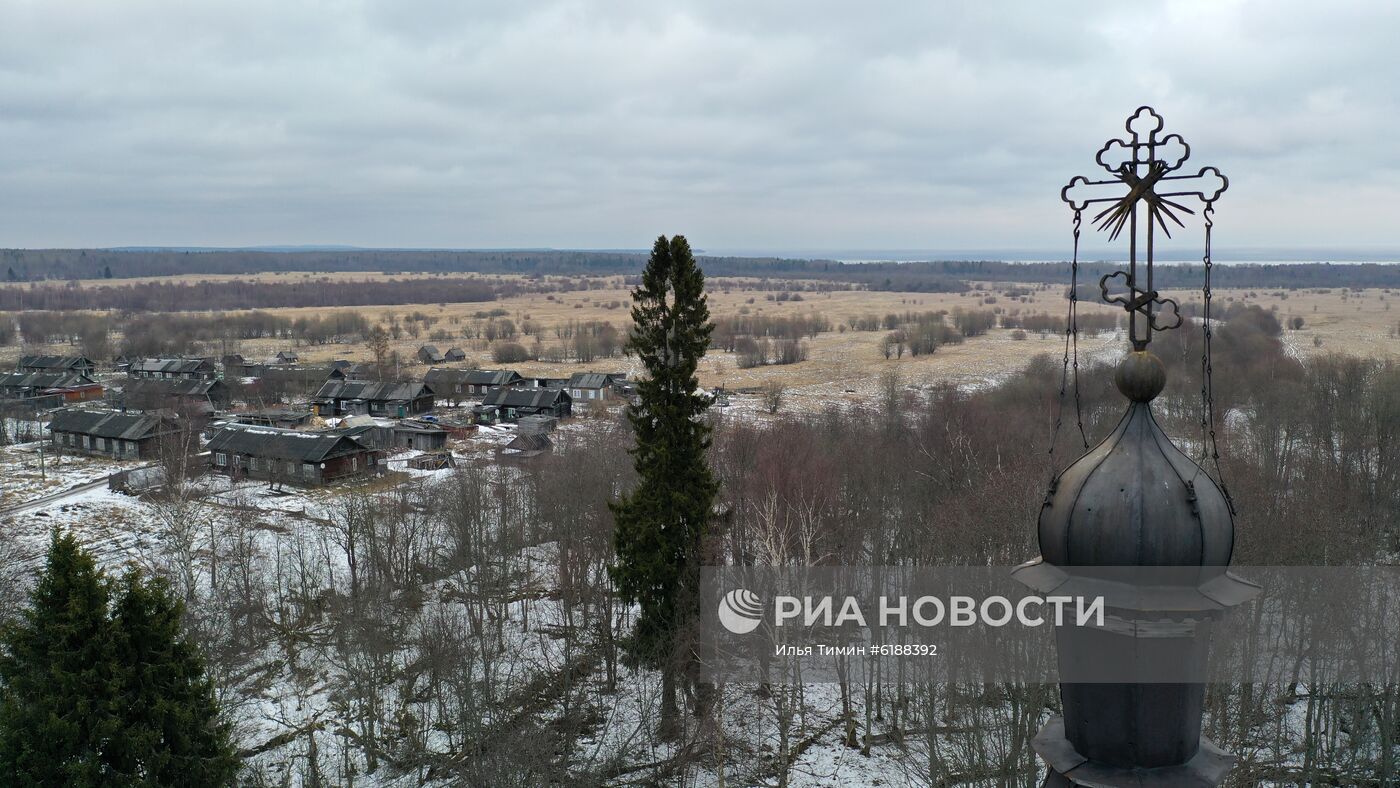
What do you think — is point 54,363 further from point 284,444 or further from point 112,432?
point 284,444

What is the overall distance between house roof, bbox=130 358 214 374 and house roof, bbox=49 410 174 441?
29428mm

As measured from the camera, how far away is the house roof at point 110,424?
58.4 meters

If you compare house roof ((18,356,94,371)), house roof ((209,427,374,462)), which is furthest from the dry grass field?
house roof ((209,427,374,462))

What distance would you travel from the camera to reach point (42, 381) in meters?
80.4

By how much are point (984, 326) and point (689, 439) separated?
340 feet

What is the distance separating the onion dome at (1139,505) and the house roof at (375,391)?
2977 inches

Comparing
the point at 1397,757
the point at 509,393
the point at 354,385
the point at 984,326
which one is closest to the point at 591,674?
the point at 1397,757

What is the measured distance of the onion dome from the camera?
4066mm

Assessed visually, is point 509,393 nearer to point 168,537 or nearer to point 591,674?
point 168,537

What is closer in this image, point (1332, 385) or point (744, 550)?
point (744, 550)

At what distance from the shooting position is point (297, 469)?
5125cm

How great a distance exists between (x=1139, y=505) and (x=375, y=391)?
7786 cm

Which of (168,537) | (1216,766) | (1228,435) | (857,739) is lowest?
(857,739)

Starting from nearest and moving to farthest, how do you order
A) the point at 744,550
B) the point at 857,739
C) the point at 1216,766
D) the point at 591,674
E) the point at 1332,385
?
the point at 1216,766 < the point at 857,739 < the point at 744,550 < the point at 591,674 < the point at 1332,385
